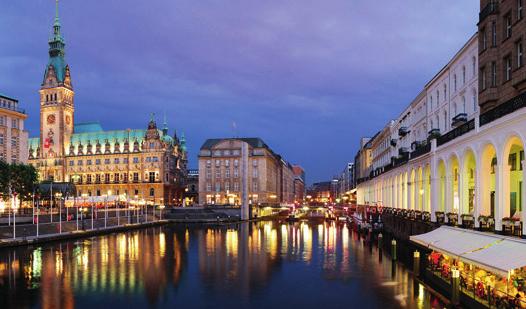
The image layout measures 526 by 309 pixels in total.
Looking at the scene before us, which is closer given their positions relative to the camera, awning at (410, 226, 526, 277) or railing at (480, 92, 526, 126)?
awning at (410, 226, 526, 277)

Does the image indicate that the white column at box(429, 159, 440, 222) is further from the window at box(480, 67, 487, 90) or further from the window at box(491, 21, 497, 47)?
the window at box(491, 21, 497, 47)

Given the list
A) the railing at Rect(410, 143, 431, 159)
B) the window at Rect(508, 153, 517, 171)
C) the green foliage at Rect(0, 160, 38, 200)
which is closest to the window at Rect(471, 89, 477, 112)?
the railing at Rect(410, 143, 431, 159)

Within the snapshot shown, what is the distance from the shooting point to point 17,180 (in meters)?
107

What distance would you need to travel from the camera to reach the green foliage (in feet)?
336

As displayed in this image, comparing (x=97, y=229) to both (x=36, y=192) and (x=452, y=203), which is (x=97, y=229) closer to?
(x=36, y=192)

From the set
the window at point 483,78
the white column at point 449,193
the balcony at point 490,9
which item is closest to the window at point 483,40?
the balcony at point 490,9

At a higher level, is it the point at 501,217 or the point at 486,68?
the point at 486,68

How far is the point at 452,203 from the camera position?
1905 inches

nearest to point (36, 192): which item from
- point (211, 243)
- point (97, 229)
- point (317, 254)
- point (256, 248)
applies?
point (97, 229)

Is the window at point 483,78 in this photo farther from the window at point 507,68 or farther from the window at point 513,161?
the window at point 513,161

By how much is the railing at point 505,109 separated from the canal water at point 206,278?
1355cm

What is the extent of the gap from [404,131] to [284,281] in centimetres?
5419

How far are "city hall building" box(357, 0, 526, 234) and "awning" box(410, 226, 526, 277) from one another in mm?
1262

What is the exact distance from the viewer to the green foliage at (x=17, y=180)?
102375 mm
